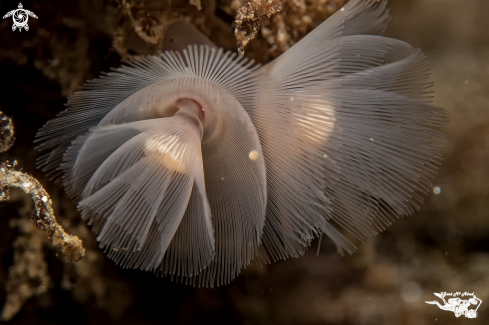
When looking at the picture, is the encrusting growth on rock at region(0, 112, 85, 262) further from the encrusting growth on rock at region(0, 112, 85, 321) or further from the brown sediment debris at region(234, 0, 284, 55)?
the brown sediment debris at region(234, 0, 284, 55)

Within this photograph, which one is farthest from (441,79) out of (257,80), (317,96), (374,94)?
(257,80)

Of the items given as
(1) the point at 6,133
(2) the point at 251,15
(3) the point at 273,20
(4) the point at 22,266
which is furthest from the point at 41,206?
(3) the point at 273,20

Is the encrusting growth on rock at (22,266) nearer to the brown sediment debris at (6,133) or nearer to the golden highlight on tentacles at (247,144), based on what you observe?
the brown sediment debris at (6,133)

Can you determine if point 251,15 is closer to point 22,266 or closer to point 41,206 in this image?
point 41,206

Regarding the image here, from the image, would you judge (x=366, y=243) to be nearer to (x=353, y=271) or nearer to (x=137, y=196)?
(x=353, y=271)

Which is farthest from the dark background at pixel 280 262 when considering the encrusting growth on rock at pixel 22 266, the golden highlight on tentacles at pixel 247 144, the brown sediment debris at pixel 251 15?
the golden highlight on tentacles at pixel 247 144

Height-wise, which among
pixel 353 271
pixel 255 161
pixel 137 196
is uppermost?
pixel 255 161
